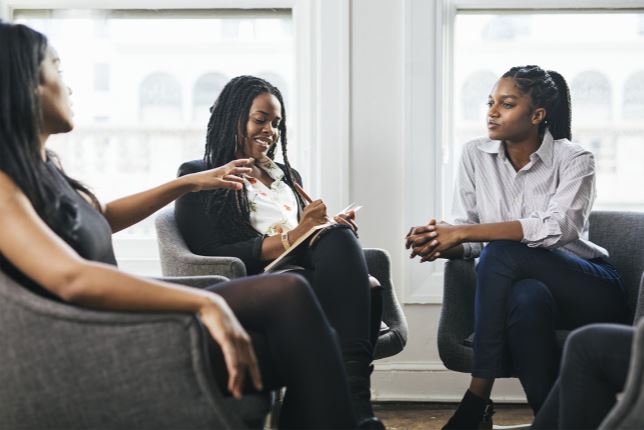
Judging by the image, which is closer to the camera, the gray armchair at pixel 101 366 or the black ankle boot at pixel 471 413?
the gray armchair at pixel 101 366

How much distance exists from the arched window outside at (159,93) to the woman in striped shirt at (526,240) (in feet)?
4.63

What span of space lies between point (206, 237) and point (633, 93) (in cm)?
207

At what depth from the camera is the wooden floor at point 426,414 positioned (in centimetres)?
321

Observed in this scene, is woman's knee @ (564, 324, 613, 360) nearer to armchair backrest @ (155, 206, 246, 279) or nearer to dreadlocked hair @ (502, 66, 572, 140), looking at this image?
armchair backrest @ (155, 206, 246, 279)

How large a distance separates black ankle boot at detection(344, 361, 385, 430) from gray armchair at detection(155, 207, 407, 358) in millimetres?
A: 554

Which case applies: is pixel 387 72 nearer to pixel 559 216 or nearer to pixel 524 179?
pixel 524 179

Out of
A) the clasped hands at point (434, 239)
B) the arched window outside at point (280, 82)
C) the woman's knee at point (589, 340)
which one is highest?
the arched window outside at point (280, 82)

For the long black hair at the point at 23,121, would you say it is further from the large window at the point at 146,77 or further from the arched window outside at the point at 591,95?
the arched window outside at the point at 591,95

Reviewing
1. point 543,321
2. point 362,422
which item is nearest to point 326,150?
point 543,321

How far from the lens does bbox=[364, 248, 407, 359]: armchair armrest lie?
2680 mm

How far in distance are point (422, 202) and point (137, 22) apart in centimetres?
149

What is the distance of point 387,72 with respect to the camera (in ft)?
11.7


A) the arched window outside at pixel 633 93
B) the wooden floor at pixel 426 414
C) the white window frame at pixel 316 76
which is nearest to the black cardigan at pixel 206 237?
the white window frame at pixel 316 76

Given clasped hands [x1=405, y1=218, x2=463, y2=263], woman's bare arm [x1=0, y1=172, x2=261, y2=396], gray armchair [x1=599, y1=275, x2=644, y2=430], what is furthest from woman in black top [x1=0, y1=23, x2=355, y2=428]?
clasped hands [x1=405, y1=218, x2=463, y2=263]
